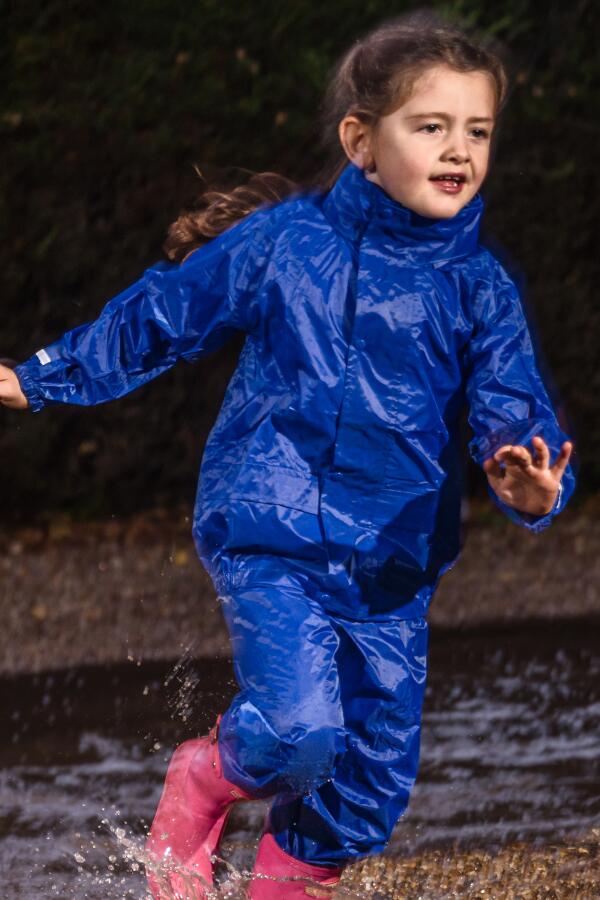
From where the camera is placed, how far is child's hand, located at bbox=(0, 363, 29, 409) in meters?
2.95

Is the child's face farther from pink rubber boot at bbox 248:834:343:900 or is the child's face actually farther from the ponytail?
pink rubber boot at bbox 248:834:343:900

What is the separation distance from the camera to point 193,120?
6.68m

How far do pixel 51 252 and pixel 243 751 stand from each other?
13.7 feet

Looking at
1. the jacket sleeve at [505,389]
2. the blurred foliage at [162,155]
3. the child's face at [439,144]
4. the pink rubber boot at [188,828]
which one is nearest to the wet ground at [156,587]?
the blurred foliage at [162,155]

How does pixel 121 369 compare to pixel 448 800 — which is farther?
pixel 448 800

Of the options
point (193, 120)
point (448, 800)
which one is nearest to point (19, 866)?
point (448, 800)

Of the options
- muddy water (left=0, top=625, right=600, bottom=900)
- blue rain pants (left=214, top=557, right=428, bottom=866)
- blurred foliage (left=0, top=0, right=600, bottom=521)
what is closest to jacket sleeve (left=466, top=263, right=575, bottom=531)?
blue rain pants (left=214, top=557, right=428, bottom=866)

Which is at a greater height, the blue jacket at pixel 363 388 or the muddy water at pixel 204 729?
the blue jacket at pixel 363 388

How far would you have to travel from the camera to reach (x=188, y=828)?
3002 millimetres

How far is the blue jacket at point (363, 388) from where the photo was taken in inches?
110

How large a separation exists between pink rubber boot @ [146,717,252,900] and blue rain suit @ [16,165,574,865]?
0.57 feet

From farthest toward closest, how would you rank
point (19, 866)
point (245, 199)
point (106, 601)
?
1. point (106, 601)
2. point (19, 866)
3. point (245, 199)

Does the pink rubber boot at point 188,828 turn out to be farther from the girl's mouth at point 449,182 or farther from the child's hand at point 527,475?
the girl's mouth at point 449,182

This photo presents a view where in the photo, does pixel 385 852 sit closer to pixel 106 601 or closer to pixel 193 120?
pixel 106 601
